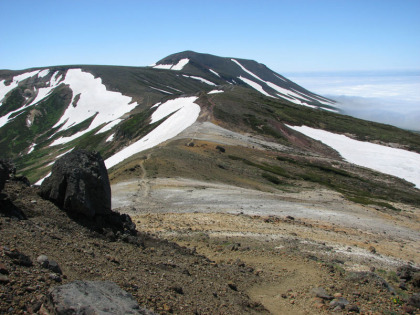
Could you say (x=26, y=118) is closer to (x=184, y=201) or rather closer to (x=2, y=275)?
(x=184, y=201)

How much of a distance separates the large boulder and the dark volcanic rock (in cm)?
645

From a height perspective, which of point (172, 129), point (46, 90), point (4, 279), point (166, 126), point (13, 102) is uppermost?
point (46, 90)

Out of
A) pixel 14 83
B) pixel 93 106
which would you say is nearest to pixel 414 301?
pixel 93 106

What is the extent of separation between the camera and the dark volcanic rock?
23.1ft

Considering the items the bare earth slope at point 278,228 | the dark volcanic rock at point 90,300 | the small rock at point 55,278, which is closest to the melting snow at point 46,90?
the bare earth slope at point 278,228

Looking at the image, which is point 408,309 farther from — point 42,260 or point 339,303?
point 42,260

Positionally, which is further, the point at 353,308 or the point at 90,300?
the point at 353,308

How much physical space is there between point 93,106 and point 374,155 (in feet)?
309

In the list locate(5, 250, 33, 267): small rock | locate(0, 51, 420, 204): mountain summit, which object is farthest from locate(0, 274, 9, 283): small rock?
locate(0, 51, 420, 204): mountain summit

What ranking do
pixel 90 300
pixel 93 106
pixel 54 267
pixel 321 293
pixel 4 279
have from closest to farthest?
pixel 90 300 < pixel 4 279 < pixel 54 267 < pixel 321 293 < pixel 93 106

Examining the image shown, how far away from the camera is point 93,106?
4847 inches

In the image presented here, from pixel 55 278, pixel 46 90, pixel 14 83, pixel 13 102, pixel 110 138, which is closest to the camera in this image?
pixel 55 278

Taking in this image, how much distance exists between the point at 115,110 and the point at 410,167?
286 feet

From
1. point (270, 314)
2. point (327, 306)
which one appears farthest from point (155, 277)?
point (327, 306)
